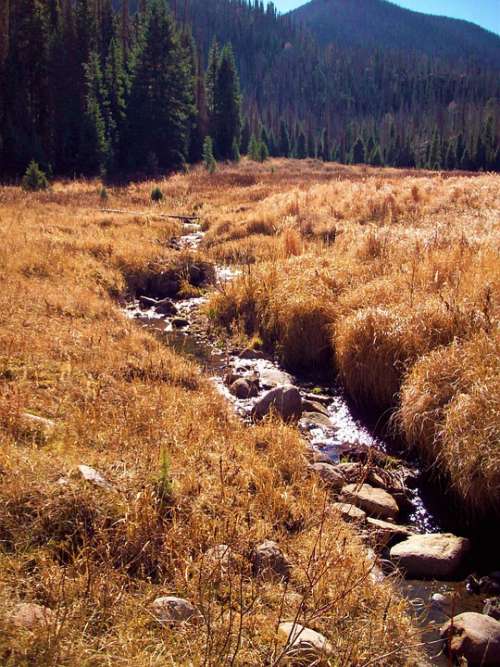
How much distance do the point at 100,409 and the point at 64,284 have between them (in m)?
5.61

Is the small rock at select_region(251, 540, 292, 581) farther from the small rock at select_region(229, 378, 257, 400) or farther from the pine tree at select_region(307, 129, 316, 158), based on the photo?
the pine tree at select_region(307, 129, 316, 158)

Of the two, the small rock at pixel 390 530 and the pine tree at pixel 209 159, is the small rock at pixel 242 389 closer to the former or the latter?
the small rock at pixel 390 530

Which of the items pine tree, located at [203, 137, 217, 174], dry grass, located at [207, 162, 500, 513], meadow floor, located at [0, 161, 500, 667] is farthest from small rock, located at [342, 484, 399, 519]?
pine tree, located at [203, 137, 217, 174]

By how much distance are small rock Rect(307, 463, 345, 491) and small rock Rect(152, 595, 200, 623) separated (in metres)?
2.34

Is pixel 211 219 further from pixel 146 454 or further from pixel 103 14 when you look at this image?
pixel 103 14

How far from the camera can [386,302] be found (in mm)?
8273

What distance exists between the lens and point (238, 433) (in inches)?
220

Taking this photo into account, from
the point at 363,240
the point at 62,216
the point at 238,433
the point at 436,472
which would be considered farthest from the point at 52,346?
the point at 62,216

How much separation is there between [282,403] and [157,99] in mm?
38681

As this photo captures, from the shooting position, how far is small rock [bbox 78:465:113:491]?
Answer: 150 inches

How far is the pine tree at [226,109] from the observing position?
5288 centimetres

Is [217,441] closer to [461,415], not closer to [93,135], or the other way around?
[461,415]

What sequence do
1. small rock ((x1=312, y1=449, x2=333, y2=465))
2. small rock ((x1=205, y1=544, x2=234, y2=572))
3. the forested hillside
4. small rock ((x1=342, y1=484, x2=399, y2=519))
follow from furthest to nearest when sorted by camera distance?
1. the forested hillside
2. small rock ((x1=312, y1=449, x2=333, y2=465))
3. small rock ((x1=342, y1=484, x2=399, y2=519))
4. small rock ((x1=205, y1=544, x2=234, y2=572))

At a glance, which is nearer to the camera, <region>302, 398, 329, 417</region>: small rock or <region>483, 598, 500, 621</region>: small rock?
<region>483, 598, 500, 621</region>: small rock
